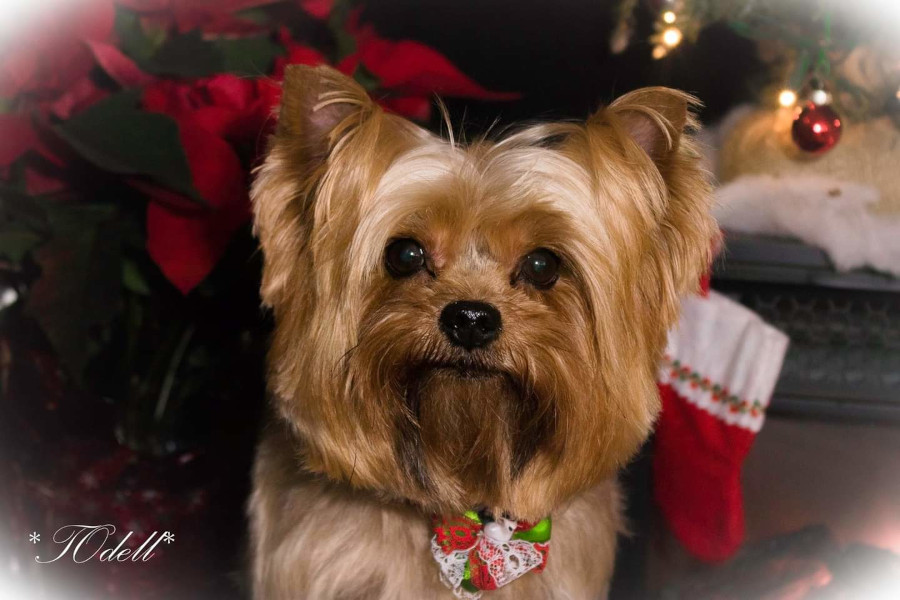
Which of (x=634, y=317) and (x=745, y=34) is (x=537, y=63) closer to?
(x=745, y=34)

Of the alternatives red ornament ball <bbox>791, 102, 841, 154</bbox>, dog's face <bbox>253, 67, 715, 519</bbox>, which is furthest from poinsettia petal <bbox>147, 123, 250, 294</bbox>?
red ornament ball <bbox>791, 102, 841, 154</bbox>

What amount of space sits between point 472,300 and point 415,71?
0.51 meters

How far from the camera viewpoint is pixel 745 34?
155 centimetres

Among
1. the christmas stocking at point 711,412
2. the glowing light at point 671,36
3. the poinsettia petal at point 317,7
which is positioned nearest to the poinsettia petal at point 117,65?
the poinsettia petal at point 317,7

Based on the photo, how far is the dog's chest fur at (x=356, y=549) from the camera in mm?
1349

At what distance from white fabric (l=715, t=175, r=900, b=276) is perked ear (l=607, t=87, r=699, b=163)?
0.39 metres

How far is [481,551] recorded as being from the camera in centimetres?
129

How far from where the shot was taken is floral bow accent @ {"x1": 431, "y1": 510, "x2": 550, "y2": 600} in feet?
4.22

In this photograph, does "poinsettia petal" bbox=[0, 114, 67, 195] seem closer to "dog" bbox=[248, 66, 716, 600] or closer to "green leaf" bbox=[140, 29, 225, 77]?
"green leaf" bbox=[140, 29, 225, 77]

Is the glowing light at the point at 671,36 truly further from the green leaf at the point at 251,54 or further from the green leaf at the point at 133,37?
the green leaf at the point at 133,37

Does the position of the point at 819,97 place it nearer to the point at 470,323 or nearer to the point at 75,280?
the point at 470,323

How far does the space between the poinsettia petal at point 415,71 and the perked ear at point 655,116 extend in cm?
28

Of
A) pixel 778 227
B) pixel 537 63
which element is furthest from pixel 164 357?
pixel 778 227

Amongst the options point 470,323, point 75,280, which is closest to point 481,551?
point 470,323
